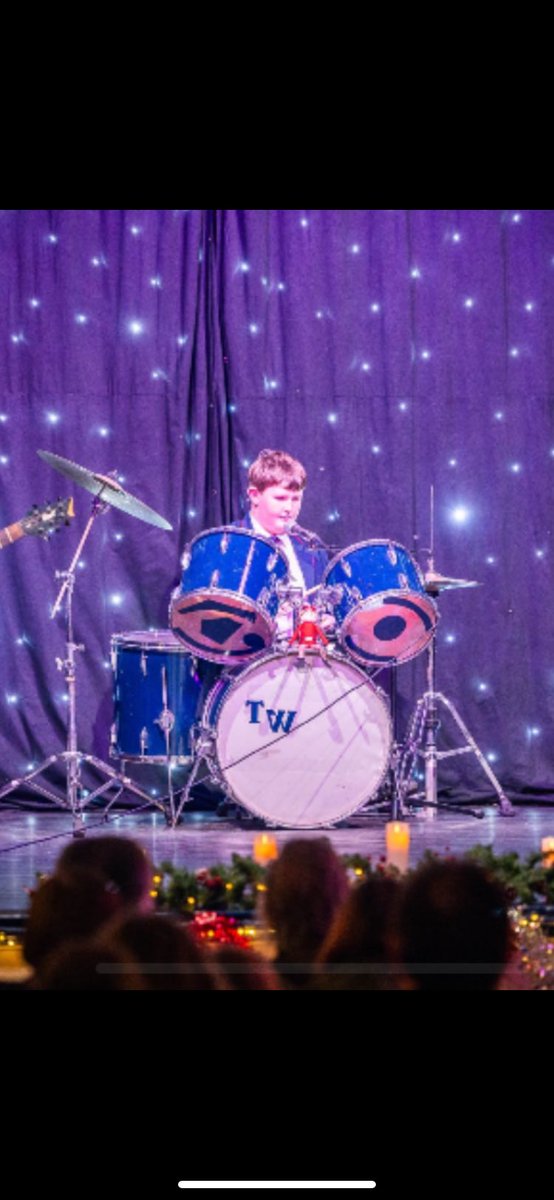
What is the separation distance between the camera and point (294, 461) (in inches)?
230

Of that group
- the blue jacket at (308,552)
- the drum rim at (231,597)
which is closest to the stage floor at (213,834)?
the drum rim at (231,597)

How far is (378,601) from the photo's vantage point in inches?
205

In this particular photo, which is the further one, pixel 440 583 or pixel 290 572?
pixel 440 583

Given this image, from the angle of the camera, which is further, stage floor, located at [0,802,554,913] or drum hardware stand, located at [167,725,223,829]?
drum hardware stand, located at [167,725,223,829]

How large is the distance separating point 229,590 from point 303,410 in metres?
1.49

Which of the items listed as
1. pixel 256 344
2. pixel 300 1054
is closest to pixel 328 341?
pixel 256 344

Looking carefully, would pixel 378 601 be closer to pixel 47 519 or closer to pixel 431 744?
pixel 431 744

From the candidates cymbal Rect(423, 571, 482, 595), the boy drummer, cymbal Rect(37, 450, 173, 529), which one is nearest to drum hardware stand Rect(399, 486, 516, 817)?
cymbal Rect(423, 571, 482, 595)

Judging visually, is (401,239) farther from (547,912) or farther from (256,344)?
(547,912)

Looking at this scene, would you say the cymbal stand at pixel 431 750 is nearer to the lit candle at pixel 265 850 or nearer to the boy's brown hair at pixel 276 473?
the boy's brown hair at pixel 276 473

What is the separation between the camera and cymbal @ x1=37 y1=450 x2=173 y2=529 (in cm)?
529

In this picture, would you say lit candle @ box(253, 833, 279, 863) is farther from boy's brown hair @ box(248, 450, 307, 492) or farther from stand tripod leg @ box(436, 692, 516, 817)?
boy's brown hair @ box(248, 450, 307, 492)

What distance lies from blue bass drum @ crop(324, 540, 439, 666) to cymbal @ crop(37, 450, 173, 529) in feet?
2.41

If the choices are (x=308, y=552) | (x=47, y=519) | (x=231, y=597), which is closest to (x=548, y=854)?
(x=231, y=597)
